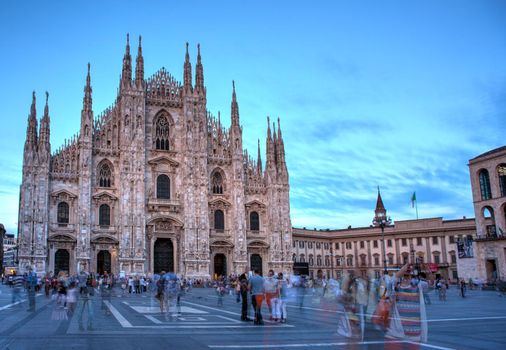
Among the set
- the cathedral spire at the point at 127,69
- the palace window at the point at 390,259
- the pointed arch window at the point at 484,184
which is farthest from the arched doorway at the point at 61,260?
the palace window at the point at 390,259

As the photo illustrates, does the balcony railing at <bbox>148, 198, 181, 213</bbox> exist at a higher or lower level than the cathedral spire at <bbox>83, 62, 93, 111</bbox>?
lower

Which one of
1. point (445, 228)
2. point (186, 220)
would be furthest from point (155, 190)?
point (445, 228)

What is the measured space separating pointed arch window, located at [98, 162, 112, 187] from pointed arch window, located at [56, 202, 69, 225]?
368 centimetres

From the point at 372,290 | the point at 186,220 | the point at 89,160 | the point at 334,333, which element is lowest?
the point at 334,333

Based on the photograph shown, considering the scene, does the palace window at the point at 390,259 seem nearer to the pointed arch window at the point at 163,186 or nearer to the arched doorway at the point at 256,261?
the arched doorway at the point at 256,261

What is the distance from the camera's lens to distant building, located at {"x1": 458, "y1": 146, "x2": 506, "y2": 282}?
173ft

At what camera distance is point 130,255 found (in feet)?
161

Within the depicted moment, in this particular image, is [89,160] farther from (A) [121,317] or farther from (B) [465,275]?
(B) [465,275]

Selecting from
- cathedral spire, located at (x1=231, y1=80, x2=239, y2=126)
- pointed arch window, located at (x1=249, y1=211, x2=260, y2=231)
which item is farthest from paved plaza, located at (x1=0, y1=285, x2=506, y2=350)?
cathedral spire, located at (x1=231, y1=80, x2=239, y2=126)

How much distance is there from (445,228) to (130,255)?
49126mm

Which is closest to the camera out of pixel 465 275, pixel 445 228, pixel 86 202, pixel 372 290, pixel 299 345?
pixel 299 345

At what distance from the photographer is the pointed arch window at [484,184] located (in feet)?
183

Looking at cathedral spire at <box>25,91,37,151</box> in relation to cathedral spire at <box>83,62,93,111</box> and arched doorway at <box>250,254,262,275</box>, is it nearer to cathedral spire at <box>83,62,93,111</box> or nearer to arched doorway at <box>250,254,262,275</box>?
cathedral spire at <box>83,62,93,111</box>

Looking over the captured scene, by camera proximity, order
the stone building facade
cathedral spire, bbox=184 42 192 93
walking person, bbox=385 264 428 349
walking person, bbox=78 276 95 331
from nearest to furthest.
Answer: walking person, bbox=385 264 428 349
walking person, bbox=78 276 95 331
cathedral spire, bbox=184 42 192 93
the stone building facade
